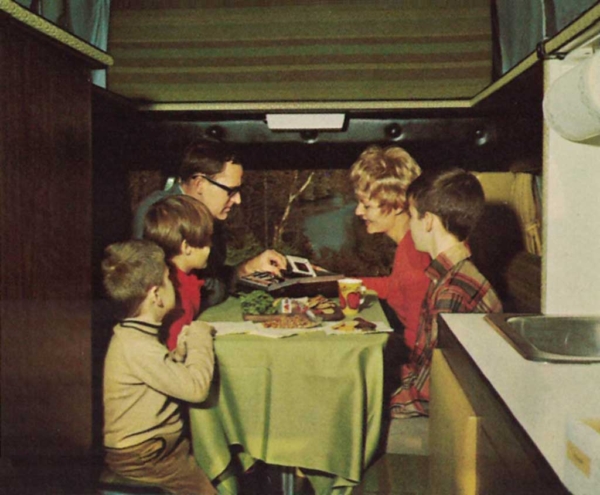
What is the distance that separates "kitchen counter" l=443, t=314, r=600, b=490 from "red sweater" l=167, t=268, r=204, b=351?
33.2 inches

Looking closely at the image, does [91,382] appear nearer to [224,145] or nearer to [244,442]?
[244,442]

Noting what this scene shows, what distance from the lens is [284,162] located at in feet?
8.02

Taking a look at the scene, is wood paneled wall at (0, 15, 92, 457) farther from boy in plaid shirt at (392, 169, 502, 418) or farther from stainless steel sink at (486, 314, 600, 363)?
stainless steel sink at (486, 314, 600, 363)

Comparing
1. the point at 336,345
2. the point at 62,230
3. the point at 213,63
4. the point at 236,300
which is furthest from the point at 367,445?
the point at 213,63

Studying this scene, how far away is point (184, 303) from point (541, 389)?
115 centimetres

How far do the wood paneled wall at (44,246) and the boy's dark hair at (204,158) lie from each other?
27.2 inches

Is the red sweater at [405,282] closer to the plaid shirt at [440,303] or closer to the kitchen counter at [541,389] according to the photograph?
the plaid shirt at [440,303]

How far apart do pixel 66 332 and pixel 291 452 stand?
65 cm

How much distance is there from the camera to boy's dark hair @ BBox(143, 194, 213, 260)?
1.95 metres

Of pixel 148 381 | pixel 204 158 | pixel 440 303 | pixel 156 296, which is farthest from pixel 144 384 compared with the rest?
pixel 204 158

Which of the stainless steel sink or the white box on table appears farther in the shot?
the stainless steel sink

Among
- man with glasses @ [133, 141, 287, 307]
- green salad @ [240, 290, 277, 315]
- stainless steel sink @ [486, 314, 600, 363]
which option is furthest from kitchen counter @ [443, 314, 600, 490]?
man with glasses @ [133, 141, 287, 307]

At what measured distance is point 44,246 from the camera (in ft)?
4.73

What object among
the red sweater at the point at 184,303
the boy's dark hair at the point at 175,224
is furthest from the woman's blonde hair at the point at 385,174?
the red sweater at the point at 184,303
